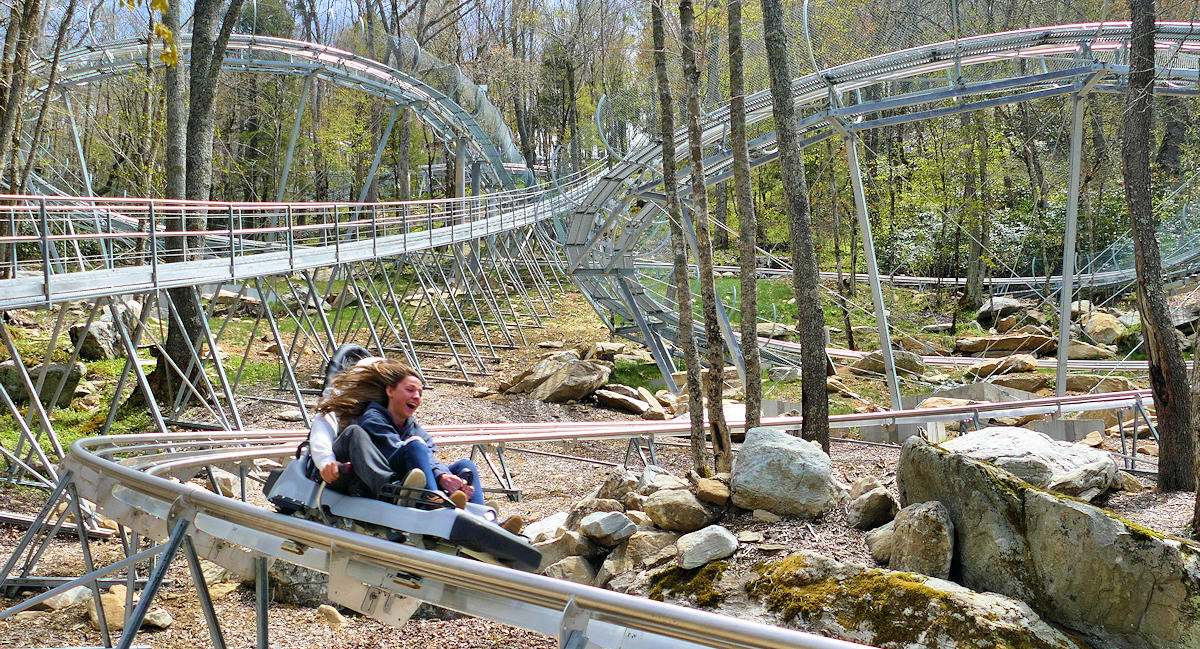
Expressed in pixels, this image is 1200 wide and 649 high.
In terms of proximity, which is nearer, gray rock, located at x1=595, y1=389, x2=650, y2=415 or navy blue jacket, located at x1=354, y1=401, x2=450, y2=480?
navy blue jacket, located at x1=354, y1=401, x2=450, y2=480

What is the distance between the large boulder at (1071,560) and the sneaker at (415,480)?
3.10m

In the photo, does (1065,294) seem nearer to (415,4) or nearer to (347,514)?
(347,514)

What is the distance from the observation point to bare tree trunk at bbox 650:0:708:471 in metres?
10.1

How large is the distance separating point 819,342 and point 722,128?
25.9 feet

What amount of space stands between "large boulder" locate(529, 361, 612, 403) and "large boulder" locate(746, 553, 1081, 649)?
12755 mm

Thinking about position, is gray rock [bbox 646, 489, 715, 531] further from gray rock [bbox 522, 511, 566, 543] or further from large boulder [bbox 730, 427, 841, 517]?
gray rock [bbox 522, 511, 566, 543]

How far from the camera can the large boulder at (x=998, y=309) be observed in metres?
27.5

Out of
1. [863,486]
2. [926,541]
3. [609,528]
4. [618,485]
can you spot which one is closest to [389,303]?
[618,485]

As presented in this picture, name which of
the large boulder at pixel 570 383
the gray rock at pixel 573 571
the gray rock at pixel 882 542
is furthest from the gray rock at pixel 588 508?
the large boulder at pixel 570 383

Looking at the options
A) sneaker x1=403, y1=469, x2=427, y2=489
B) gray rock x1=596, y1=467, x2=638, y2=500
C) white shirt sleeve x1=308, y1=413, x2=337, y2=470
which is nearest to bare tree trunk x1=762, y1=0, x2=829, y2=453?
gray rock x1=596, y1=467, x2=638, y2=500

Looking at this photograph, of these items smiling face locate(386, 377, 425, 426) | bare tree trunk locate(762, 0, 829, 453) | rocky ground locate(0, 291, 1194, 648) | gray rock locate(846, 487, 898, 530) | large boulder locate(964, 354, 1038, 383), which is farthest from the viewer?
large boulder locate(964, 354, 1038, 383)

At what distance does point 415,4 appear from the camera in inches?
1494

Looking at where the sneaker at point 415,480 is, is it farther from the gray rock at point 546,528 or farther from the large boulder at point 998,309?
the large boulder at point 998,309

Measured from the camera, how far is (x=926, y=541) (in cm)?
538
